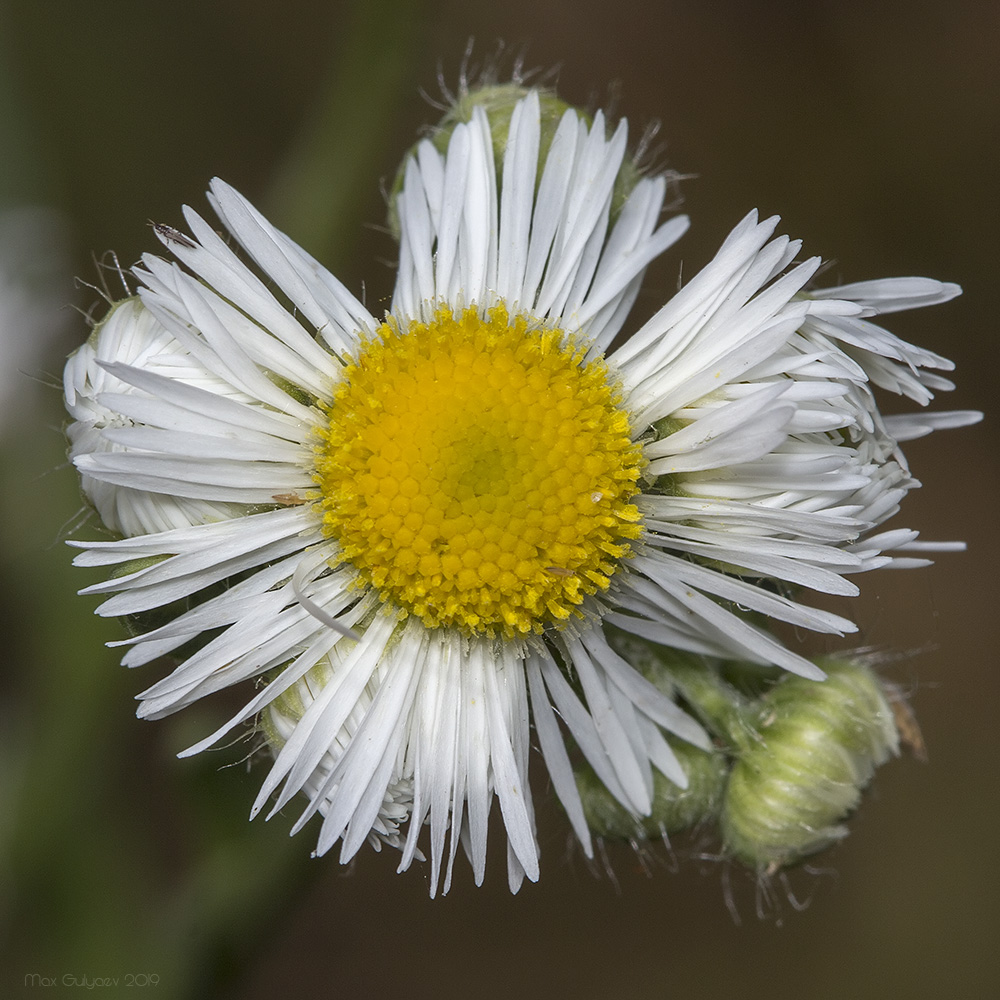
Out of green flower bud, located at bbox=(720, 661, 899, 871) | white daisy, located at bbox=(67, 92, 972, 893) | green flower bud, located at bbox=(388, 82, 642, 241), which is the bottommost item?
green flower bud, located at bbox=(720, 661, 899, 871)

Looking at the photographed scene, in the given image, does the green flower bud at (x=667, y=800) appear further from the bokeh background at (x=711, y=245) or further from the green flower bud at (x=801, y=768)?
the bokeh background at (x=711, y=245)

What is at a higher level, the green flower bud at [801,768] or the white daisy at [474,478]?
the white daisy at [474,478]

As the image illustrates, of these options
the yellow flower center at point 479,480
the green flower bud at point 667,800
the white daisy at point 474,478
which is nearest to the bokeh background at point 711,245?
the green flower bud at point 667,800

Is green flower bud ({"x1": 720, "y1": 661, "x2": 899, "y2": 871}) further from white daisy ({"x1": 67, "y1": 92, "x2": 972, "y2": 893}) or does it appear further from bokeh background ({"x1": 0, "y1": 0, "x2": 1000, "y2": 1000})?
bokeh background ({"x1": 0, "y1": 0, "x2": 1000, "y2": 1000})

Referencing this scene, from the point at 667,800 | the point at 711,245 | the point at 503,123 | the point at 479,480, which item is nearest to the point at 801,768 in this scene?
the point at 667,800

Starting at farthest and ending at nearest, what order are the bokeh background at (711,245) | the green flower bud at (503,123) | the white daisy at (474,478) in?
1. the bokeh background at (711,245)
2. the green flower bud at (503,123)
3. the white daisy at (474,478)

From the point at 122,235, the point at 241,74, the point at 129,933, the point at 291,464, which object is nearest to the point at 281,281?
the point at 291,464

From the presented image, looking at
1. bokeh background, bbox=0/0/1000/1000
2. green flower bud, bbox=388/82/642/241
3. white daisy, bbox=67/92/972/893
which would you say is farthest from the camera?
bokeh background, bbox=0/0/1000/1000

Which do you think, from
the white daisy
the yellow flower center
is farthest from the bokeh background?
the yellow flower center
